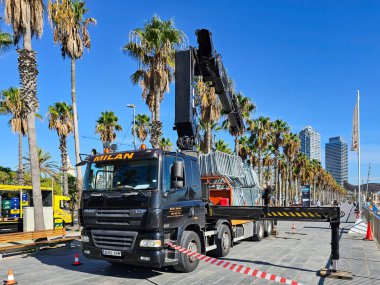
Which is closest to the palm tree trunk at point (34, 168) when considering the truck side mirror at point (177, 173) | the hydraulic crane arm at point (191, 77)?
the hydraulic crane arm at point (191, 77)

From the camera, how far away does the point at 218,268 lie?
9266 mm

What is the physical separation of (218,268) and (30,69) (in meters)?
11.7

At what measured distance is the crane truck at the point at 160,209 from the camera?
779 centimetres

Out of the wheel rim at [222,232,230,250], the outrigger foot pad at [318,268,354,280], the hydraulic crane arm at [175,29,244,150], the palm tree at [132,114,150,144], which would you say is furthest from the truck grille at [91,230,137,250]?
the palm tree at [132,114,150,144]

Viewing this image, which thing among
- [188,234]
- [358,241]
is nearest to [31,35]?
[188,234]

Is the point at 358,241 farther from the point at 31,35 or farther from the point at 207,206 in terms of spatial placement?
the point at 31,35

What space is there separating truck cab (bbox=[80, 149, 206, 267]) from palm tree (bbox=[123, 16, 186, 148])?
495 inches

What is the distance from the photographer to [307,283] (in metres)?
7.79

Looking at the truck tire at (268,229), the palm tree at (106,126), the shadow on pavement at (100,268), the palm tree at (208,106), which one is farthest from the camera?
the palm tree at (106,126)

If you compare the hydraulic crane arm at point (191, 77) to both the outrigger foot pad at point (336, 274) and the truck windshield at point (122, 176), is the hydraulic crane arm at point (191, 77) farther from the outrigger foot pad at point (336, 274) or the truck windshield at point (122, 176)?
the outrigger foot pad at point (336, 274)

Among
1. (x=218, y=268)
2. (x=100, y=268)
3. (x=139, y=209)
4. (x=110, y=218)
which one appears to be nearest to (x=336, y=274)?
(x=218, y=268)

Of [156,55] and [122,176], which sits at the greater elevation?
[156,55]

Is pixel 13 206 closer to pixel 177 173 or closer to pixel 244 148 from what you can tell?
pixel 177 173

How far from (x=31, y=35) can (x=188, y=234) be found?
12021mm
